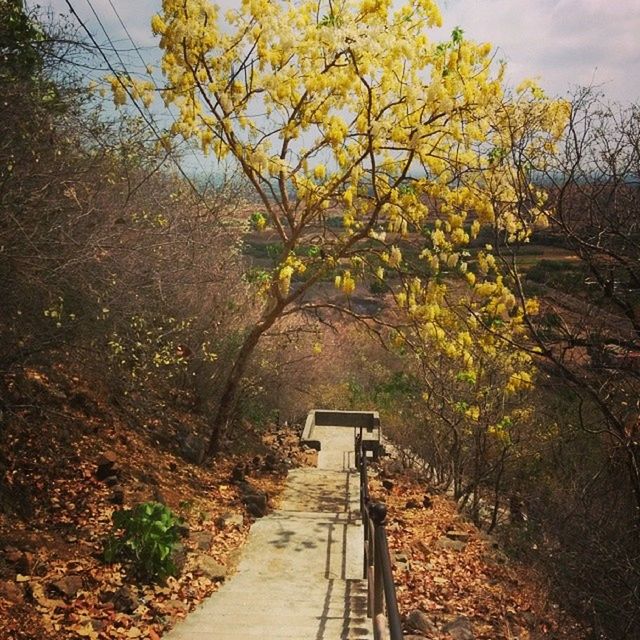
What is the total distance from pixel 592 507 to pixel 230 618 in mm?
10026

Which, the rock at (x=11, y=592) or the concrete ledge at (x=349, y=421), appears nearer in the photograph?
the rock at (x=11, y=592)

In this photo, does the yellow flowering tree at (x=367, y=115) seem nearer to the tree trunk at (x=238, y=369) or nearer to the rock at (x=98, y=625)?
the tree trunk at (x=238, y=369)

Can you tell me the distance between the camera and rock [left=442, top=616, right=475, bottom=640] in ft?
19.9

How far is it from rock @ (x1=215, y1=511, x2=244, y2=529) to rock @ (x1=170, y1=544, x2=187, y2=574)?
5.89ft

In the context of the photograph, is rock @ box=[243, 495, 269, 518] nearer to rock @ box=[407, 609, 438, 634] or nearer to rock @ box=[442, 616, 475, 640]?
rock @ box=[407, 609, 438, 634]

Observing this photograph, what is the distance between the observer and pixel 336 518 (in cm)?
910

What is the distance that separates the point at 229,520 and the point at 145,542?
2475 mm

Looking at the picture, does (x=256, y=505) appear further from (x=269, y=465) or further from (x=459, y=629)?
(x=459, y=629)

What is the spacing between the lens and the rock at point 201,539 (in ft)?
23.0

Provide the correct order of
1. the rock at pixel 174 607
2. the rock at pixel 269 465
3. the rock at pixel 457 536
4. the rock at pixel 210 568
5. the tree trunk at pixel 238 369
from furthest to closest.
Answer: the rock at pixel 269 465, the tree trunk at pixel 238 369, the rock at pixel 457 536, the rock at pixel 210 568, the rock at pixel 174 607

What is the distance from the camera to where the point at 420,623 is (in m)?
6.14

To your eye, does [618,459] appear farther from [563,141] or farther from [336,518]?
[563,141]

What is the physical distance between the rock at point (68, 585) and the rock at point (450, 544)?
5629mm

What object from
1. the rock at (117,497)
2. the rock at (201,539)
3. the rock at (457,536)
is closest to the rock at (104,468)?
the rock at (117,497)
